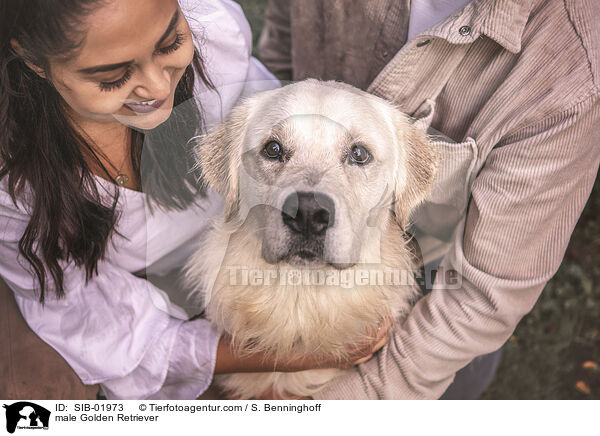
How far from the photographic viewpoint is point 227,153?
1.02 metres

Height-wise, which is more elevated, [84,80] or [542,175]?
[84,80]

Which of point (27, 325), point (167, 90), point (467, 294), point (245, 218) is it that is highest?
point (167, 90)

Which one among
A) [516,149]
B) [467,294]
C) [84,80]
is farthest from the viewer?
[467,294]

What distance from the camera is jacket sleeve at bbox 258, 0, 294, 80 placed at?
1066 mm

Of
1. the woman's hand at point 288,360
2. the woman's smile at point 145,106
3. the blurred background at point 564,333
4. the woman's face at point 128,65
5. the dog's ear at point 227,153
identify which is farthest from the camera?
the blurred background at point 564,333

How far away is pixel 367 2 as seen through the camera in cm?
96

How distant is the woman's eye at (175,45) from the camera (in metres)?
0.80

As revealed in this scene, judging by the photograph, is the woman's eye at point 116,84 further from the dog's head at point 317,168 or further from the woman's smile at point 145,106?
the dog's head at point 317,168

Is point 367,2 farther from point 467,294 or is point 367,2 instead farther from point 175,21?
point 467,294

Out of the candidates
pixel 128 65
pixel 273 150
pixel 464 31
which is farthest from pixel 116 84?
pixel 464 31

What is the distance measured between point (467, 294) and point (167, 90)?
2.71 feet
